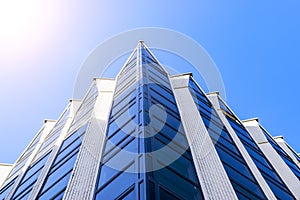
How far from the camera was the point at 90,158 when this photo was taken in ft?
37.8

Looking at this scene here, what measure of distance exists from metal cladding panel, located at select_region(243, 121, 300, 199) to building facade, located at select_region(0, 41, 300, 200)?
0.05m

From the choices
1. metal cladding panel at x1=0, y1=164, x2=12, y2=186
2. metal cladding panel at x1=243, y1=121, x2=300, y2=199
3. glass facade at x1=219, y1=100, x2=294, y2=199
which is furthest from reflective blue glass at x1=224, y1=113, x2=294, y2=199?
metal cladding panel at x1=0, y1=164, x2=12, y2=186

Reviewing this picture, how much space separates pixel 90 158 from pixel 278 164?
9.71 metres

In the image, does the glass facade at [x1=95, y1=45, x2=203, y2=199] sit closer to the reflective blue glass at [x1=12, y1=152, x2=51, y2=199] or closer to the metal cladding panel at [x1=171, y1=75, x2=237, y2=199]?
the metal cladding panel at [x1=171, y1=75, x2=237, y2=199]

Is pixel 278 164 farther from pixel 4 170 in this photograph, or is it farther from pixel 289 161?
pixel 4 170

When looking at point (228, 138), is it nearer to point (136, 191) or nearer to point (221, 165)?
point (221, 165)

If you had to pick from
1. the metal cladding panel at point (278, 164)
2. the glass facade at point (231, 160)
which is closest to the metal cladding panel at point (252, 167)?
the glass facade at point (231, 160)

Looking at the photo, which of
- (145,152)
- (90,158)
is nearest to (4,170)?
(90,158)

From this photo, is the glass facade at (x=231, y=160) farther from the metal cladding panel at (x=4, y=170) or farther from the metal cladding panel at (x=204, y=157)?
the metal cladding panel at (x=4, y=170)

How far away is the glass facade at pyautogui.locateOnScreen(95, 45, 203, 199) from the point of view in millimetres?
8422

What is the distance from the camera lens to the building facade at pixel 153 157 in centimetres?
914

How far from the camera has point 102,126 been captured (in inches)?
551

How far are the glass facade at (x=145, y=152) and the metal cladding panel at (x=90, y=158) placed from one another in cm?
26

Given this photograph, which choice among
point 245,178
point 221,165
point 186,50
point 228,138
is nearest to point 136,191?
point 221,165
